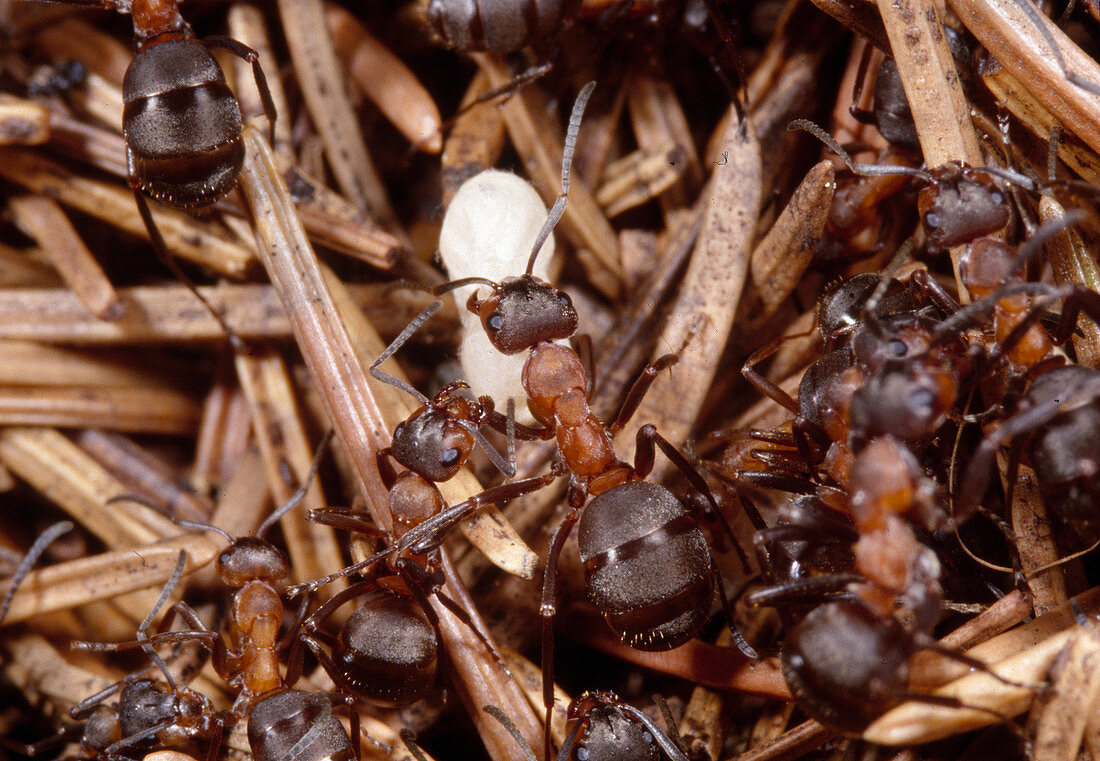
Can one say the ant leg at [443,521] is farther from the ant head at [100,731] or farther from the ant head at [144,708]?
the ant head at [100,731]

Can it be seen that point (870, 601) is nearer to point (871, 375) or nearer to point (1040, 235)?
point (871, 375)

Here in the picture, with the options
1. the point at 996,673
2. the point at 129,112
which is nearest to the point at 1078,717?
the point at 996,673

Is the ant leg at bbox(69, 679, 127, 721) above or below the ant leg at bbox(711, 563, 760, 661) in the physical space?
below

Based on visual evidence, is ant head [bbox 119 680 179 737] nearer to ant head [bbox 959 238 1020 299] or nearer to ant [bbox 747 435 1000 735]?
ant [bbox 747 435 1000 735]

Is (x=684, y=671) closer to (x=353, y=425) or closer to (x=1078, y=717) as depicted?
(x=1078, y=717)

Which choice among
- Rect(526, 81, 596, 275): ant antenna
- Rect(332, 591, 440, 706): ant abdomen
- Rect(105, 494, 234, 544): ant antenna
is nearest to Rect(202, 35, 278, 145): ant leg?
Rect(526, 81, 596, 275): ant antenna

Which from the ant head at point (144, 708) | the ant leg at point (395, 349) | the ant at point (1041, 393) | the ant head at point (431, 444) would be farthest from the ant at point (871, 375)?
the ant head at point (144, 708)

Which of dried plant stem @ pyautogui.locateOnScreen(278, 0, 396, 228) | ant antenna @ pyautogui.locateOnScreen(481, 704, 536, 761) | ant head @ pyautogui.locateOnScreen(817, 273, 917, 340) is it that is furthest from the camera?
dried plant stem @ pyautogui.locateOnScreen(278, 0, 396, 228)
